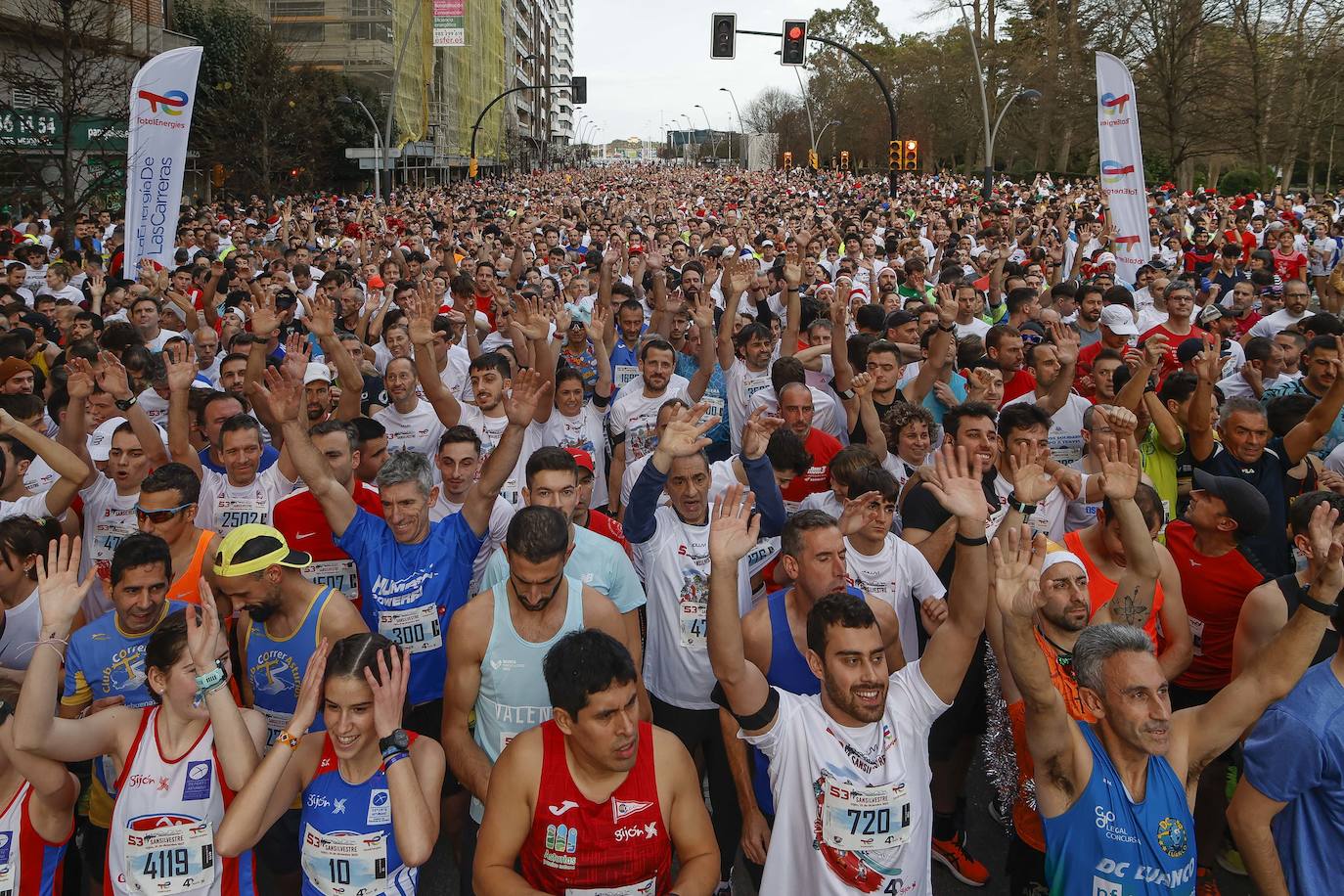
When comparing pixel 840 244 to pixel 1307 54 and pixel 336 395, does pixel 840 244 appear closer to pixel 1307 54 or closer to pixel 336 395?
pixel 336 395

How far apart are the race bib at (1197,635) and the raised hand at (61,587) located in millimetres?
4439

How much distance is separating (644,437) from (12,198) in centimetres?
1871

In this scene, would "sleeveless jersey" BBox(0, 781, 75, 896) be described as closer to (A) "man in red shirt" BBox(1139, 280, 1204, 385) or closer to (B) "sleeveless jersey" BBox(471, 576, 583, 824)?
(B) "sleeveless jersey" BBox(471, 576, 583, 824)

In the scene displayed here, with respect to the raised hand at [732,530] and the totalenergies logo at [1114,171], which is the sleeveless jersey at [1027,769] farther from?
the totalenergies logo at [1114,171]

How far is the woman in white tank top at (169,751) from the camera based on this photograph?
10.1ft

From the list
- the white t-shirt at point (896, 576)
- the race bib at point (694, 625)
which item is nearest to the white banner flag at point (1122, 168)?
the white t-shirt at point (896, 576)

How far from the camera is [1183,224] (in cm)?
1986

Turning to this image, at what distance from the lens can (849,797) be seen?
299 centimetres

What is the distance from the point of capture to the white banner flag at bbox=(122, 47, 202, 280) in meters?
10.8

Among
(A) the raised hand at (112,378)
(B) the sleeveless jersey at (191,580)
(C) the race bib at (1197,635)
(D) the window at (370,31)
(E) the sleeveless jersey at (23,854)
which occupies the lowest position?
(E) the sleeveless jersey at (23,854)

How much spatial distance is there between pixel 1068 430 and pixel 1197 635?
7.18 ft

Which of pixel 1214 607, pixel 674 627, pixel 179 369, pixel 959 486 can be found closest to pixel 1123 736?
pixel 959 486

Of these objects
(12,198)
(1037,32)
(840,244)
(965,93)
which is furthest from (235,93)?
(965,93)

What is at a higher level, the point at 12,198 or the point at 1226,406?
the point at 12,198
